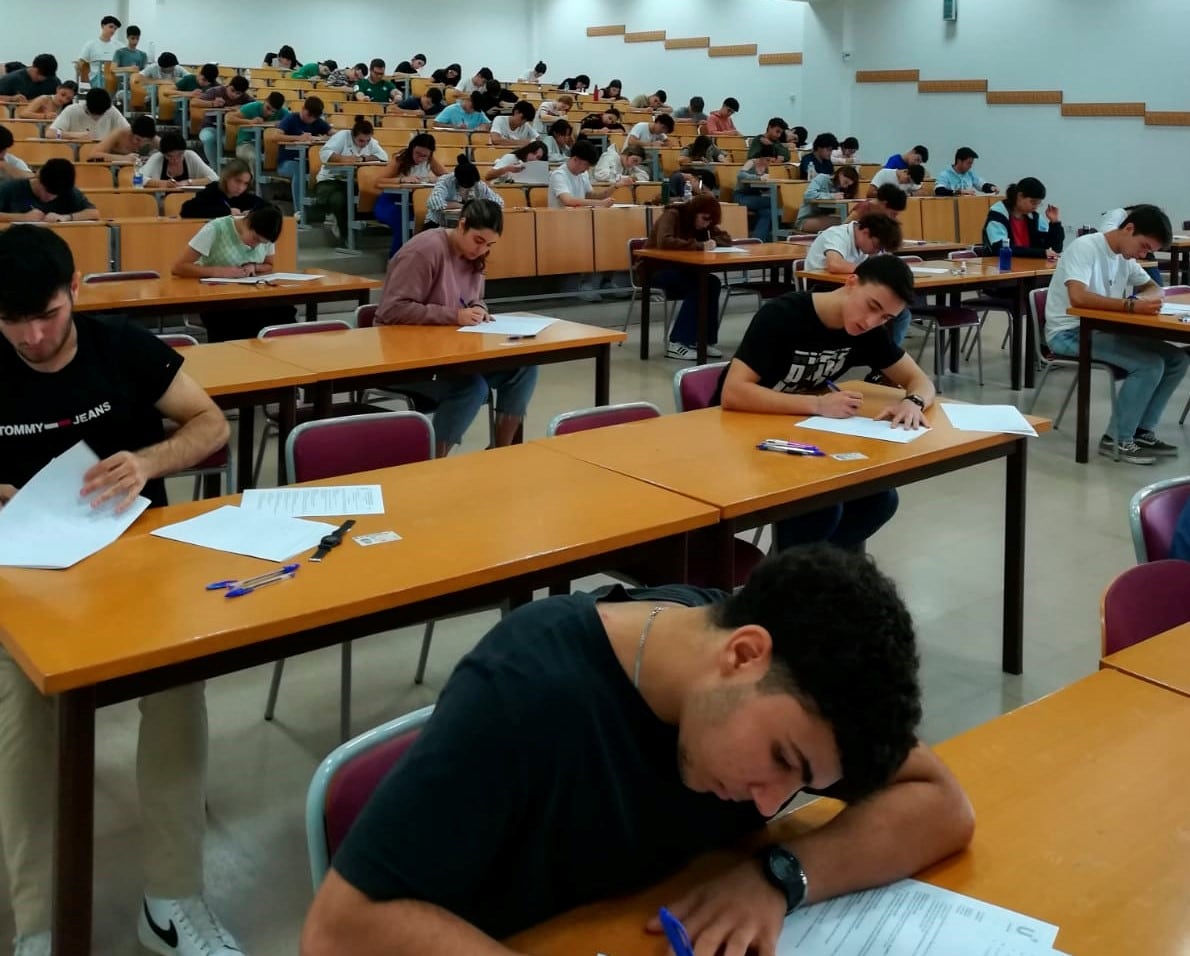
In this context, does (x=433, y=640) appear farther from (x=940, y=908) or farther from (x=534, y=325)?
(x=940, y=908)

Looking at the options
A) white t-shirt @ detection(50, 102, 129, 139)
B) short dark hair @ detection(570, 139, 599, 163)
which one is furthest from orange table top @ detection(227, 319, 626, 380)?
white t-shirt @ detection(50, 102, 129, 139)

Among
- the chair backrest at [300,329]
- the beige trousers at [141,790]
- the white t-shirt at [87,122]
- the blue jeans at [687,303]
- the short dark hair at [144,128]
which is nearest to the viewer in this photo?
the beige trousers at [141,790]

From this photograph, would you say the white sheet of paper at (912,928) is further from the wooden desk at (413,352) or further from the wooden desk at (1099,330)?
the wooden desk at (1099,330)

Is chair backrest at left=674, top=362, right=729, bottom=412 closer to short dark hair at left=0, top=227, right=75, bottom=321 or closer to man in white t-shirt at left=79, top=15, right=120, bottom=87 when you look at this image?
short dark hair at left=0, top=227, right=75, bottom=321

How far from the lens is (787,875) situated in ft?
3.70

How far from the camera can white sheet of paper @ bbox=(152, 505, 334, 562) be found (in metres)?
1.99

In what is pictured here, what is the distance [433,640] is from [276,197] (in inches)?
323

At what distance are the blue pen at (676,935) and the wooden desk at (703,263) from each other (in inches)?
223

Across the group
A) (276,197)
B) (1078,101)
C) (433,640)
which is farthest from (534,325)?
(1078,101)

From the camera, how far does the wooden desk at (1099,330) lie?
4719mm

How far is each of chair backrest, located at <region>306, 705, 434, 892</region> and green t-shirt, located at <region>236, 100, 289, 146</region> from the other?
32.6 feet

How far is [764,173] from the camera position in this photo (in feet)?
A: 36.2

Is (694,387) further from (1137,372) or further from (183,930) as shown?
(1137,372)

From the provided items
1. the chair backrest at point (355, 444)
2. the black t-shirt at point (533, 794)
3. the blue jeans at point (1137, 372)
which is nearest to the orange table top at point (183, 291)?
the chair backrest at point (355, 444)
